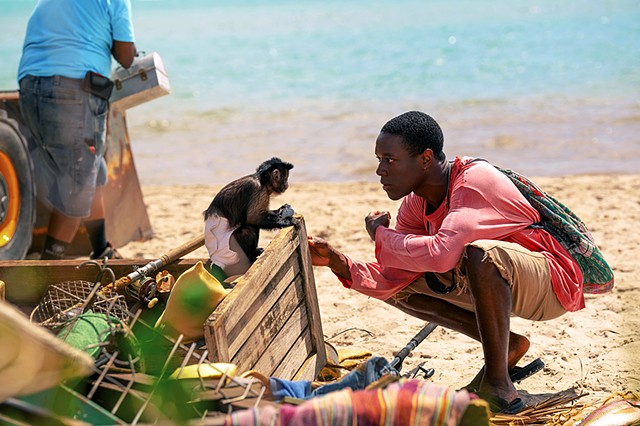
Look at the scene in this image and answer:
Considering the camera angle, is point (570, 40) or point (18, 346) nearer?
point (18, 346)

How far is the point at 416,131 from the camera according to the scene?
3.51 metres

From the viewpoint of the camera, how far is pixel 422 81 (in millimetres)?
17781

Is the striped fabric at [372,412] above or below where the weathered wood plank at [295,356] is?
above

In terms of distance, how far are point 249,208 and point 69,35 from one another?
194 centimetres

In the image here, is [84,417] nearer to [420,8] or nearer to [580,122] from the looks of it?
[580,122]

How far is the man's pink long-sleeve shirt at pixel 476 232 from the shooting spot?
337 cm

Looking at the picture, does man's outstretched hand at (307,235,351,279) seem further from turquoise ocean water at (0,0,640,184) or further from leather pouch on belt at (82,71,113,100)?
turquoise ocean water at (0,0,640,184)

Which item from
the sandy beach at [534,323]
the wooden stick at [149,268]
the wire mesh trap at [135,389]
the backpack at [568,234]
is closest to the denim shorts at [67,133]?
the sandy beach at [534,323]

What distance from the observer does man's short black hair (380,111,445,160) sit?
11.5 feet

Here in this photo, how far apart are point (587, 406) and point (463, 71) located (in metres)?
16.1

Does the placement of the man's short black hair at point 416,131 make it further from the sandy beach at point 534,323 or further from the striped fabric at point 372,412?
the striped fabric at point 372,412

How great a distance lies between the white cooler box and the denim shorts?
1.21 feet

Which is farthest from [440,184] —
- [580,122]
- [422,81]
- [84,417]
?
[422,81]

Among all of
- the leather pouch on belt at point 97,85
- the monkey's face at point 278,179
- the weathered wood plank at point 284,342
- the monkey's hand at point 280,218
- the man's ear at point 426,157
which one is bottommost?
the weathered wood plank at point 284,342
